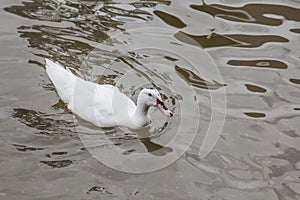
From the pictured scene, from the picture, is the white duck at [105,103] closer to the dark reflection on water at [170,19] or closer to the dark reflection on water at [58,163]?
the dark reflection on water at [58,163]

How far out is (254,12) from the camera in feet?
36.5

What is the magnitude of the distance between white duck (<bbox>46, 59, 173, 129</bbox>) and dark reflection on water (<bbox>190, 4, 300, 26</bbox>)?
379cm

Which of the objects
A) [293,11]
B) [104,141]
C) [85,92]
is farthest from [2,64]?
[293,11]

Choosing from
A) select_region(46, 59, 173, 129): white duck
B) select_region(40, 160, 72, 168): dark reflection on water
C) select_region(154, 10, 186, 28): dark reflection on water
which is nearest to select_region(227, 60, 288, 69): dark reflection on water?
select_region(154, 10, 186, 28): dark reflection on water

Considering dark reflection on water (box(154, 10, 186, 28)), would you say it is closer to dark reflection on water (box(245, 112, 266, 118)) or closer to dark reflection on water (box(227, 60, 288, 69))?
dark reflection on water (box(227, 60, 288, 69))

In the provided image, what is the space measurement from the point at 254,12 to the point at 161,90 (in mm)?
3565

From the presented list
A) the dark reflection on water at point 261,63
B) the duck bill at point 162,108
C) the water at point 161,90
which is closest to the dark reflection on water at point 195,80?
the water at point 161,90

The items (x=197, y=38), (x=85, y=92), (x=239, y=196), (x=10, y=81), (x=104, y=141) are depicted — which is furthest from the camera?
(x=197, y=38)

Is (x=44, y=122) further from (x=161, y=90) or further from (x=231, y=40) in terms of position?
(x=231, y=40)

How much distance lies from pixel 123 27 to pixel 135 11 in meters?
0.72

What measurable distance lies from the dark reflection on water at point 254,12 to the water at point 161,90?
0.04 metres

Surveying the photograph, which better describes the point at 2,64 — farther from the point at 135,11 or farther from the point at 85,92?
Answer: the point at 135,11

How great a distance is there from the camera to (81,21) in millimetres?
10367

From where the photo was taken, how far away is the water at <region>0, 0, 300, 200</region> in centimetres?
671
